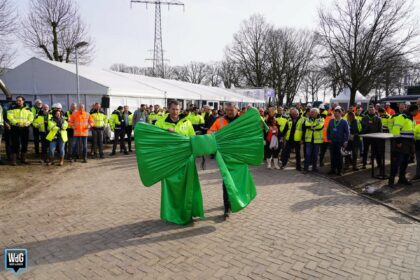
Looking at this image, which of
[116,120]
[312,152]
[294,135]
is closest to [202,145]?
[312,152]

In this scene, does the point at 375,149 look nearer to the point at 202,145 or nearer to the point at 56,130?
the point at 202,145

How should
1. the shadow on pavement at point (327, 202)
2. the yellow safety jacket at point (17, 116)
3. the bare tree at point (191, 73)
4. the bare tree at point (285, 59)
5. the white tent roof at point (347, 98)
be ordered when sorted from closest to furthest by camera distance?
the shadow on pavement at point (327, 202), the yellow safety jacket at point (17, 116), the white tent roof at point (347, 98), the bare tree at point (285, 59), the bare tree at point (191, 73)

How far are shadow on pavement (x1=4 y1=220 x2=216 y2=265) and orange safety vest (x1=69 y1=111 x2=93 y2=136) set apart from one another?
21.6 ft

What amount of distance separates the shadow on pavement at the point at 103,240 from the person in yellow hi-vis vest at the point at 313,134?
17.7ft

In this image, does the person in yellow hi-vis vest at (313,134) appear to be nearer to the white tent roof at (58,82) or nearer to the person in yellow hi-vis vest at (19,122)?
the person in yellow hi-vis vest at (19,122)

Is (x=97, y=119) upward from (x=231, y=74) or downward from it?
downward

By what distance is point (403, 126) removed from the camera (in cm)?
820

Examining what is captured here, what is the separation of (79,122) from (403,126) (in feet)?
32.5

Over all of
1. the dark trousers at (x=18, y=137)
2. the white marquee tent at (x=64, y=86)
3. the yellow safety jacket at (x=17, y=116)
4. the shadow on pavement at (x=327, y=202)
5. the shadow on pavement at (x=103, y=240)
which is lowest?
the shadow on pavement at (x=103, y=240)

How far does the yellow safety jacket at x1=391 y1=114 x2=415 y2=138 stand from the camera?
25.8 feet

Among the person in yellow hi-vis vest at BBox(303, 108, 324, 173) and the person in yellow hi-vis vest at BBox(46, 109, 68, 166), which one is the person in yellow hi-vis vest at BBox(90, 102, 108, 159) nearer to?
the person in yellow hi-vis vest at BBox(46, 109, 68, 166)

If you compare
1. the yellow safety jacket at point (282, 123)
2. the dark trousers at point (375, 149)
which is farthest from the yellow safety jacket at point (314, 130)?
the dark trousers at point (375, 149)

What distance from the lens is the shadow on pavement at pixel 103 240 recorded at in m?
4.11

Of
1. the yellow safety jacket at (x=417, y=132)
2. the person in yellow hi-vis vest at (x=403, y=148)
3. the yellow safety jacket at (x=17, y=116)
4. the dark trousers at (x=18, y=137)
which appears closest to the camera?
the person in yellow hi-vis vest at (x=403, y=148)
